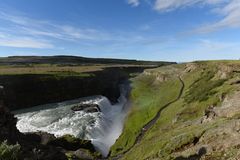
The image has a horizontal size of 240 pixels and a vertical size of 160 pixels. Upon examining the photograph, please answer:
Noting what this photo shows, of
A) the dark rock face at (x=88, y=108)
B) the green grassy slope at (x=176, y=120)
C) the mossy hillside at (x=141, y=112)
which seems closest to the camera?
the green grassy slope at (x=176, y=120)

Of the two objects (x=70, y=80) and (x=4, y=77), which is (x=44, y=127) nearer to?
(x=4, y=77)

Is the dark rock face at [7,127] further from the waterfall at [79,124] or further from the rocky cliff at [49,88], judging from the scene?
the rocky cliff at [49,88]

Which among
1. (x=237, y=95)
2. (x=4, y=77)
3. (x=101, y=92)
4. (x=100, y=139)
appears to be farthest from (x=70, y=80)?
(x=237, y=95)

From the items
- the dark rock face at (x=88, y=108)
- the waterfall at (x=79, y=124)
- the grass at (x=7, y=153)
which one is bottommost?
the waterfall at (x=79, y=124)

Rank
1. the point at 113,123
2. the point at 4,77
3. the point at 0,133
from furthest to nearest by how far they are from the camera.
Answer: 1. the point at 4,77
2. the point at 113,123
3. the point at 0,133

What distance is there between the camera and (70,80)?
13662cm

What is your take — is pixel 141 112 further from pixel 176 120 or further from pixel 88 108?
pixel 176 120

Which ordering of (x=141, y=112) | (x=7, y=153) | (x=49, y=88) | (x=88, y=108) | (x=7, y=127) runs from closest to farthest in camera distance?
(x=7, y=153) < (x=7, y=127) < (x=141, y=112) < (x=88, y=108) < (x=49, y=88)

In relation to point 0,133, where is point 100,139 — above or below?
below

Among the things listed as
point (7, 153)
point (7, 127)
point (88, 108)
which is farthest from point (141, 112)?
point (7, 153)

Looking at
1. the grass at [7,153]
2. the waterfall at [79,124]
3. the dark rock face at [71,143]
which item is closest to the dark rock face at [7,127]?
the grass at [7,153]

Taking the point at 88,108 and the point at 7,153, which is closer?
the point at 7,153

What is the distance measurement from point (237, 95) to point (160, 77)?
83.1 meters

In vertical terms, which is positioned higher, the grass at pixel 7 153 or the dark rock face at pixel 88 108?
the grass at pixel 7 153
